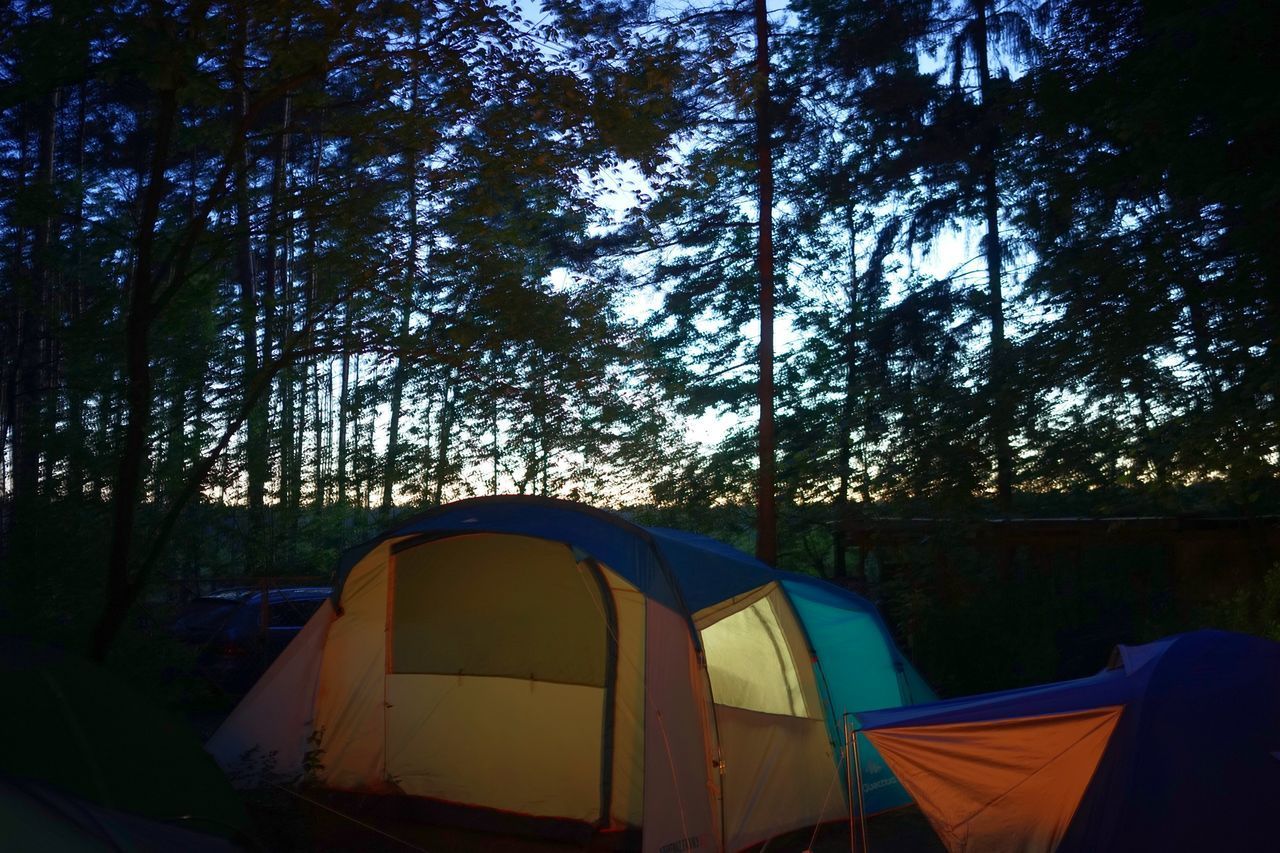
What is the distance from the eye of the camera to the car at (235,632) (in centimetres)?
1144

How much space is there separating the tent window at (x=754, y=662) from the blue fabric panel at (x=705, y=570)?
0.69 feet

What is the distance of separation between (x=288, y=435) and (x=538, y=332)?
9809 millimetres

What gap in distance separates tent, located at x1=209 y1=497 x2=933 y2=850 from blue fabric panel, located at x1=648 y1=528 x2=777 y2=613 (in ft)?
0.06

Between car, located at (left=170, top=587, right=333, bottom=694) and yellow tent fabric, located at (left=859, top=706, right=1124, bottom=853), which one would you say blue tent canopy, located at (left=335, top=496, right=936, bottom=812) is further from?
car, located at (left=170, top=587, right=333, bottom=694)

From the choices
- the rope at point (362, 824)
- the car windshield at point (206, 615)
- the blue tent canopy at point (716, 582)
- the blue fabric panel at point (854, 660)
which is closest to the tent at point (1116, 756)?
the blue tent canopy at point (716, 582)

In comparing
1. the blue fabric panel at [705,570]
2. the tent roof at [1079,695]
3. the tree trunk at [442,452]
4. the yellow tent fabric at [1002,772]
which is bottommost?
the yellow tent fabric at [1002,772]

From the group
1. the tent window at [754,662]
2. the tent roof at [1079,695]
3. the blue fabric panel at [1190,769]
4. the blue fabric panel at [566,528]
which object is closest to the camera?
the blue fabric panel at [1190,769]

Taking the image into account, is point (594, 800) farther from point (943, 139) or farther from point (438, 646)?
point (943, 139)

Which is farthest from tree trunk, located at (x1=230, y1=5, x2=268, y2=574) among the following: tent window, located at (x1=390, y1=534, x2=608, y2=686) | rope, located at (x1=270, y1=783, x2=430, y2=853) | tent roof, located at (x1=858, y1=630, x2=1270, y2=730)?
tent roof, located at (x1=858, y1=630, x2=1270, y2=730)

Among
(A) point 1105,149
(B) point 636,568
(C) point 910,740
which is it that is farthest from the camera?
(A) point 1105,149

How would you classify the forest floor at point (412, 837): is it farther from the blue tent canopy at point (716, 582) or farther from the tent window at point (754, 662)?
the tent window at point (754, 662)

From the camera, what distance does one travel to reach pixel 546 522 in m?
6.46

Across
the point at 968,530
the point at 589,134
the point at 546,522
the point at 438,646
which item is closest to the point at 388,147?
the point at 589,134

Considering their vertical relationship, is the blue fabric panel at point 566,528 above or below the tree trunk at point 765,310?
below
